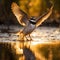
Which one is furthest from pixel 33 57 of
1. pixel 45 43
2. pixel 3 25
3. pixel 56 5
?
pixel 56 5

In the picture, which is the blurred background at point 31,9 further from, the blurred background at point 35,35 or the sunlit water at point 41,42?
the sunlit water at point 41,42

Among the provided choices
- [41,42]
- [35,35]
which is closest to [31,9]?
[35,35]

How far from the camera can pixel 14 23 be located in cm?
1095

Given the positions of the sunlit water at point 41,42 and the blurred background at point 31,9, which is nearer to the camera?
the sunlit water at point 41,42

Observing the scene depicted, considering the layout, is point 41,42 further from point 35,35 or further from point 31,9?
point 31,9

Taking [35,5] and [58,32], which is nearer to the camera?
[58,32]

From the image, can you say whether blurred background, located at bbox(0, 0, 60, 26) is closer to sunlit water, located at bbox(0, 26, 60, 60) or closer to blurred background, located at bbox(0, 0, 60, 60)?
blurred background, located at bbox(0, 0, 60, 60)

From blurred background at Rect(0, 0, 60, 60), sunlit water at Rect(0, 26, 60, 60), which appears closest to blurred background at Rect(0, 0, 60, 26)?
blurred background at Rect(0, 0, 60, 60)

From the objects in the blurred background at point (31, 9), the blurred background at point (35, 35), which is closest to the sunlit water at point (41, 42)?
the blurred background at point (35, 35)

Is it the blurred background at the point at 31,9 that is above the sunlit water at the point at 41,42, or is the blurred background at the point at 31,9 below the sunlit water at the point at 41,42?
above

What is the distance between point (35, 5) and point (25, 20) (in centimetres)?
261

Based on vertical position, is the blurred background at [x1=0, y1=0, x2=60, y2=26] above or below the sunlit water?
above

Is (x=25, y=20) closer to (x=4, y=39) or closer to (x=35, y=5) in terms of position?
(x=4, y=39)

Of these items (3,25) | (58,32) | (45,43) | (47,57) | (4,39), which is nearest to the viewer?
(47,57)
